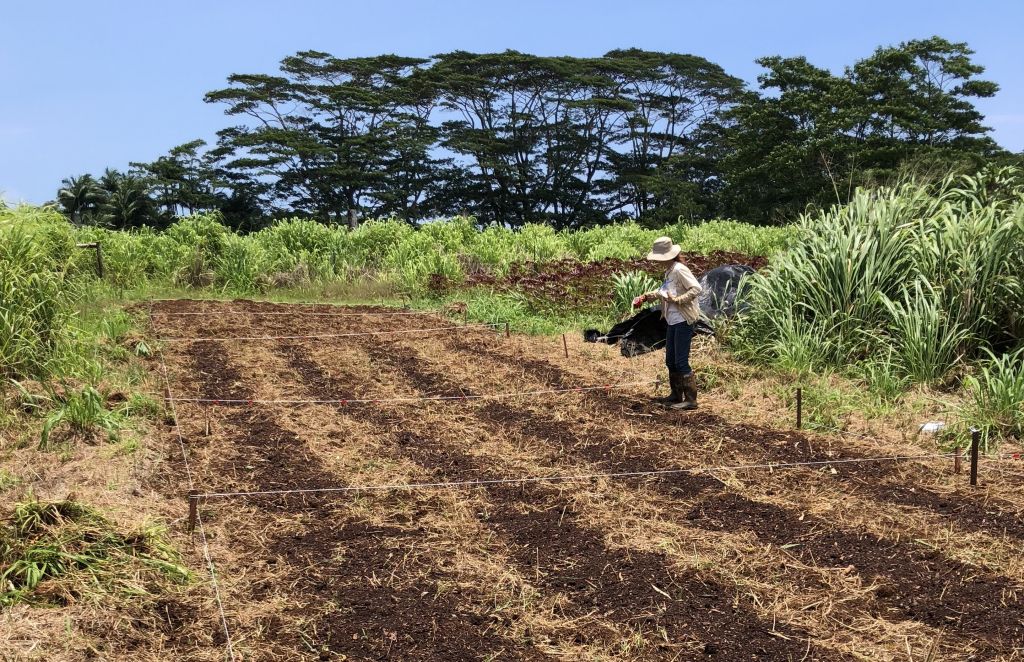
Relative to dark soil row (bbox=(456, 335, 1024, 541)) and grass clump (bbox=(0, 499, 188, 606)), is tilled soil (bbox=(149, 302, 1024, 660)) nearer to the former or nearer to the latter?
dark soil row (bbox=(456, 335, 1024, 541))

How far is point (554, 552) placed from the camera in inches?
150

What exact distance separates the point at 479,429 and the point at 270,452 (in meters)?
1.37

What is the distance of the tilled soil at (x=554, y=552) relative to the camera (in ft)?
10.1

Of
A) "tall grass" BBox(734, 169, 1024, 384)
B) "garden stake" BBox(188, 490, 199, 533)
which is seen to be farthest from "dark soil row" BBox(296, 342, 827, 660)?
"tall grass" BBox(734, 169, 1024, 384)

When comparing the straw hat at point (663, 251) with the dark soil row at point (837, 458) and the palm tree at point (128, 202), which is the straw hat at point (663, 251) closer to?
the dark soil row at point (837, 458)

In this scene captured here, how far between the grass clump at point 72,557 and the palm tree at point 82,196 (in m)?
33.4

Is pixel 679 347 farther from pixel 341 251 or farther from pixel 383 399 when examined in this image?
pixel 341 251

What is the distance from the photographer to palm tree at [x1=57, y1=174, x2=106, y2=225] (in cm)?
3400

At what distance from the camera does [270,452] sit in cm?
531

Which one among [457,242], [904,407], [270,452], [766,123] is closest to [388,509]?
[270,452]

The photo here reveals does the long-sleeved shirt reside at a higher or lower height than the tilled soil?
higher

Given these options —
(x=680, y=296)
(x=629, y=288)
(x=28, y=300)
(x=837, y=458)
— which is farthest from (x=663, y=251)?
(x=28, y=300)

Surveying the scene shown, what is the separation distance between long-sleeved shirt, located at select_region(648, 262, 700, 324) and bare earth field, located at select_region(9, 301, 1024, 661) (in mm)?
701

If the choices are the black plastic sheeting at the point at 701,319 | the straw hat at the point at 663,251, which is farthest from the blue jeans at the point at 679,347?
the black plastic sheeting at the point at 701,319
